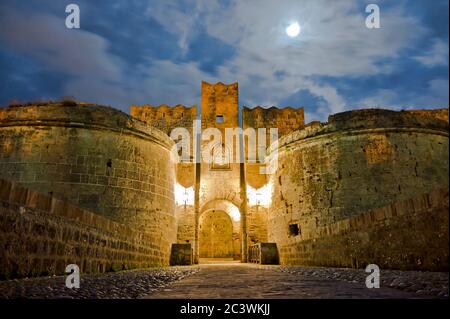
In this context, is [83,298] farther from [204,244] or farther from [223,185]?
[204,244]

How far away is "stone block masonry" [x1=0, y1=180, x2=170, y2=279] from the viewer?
12.9 ft

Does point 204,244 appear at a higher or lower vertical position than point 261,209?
lower

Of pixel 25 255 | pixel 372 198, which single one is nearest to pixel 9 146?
pixel 25 255

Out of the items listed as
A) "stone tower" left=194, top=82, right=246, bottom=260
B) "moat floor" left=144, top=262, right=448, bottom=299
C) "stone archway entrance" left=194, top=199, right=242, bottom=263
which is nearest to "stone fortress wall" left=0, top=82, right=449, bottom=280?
"stone tower" left=194, top=82, right=246, bottom=260

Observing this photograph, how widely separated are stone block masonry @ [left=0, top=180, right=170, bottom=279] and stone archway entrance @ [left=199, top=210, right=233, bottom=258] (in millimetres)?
17376

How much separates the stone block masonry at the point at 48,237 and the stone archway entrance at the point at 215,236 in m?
17.4

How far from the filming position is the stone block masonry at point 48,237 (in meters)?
3.92

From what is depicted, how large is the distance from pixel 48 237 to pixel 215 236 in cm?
2046

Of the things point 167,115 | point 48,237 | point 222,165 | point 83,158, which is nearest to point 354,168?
point 222,165

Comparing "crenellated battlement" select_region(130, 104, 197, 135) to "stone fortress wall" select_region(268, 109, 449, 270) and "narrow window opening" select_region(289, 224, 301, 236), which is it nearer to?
"stone fortress wall" select_region(268, 109, 449, 270)

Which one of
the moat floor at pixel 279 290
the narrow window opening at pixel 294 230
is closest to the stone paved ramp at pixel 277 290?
the moat floor at pixel 279 290

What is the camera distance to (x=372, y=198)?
12.2m
